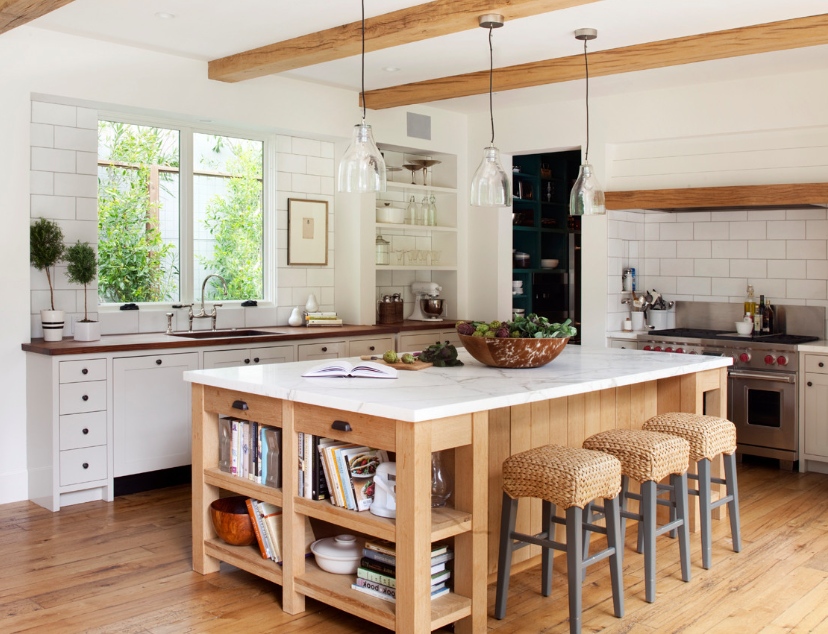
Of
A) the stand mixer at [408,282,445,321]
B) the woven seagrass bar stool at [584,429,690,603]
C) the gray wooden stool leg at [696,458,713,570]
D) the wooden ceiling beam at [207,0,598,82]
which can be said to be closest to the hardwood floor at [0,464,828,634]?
the gray wooden stool leg at [696,458,713,570]

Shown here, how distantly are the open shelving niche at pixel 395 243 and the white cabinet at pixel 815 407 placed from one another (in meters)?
2.91

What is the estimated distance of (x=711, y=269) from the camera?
6762mm

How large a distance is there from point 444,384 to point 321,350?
2722 millimetres

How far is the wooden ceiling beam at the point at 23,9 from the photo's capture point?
147 inches

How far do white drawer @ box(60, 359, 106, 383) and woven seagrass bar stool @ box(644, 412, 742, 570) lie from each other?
298 centimetres

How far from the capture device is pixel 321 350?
19.9 feet

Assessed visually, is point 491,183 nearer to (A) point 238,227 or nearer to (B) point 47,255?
(B) point 47,255

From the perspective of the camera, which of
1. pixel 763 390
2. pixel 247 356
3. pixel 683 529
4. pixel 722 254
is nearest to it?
pixel 683 529

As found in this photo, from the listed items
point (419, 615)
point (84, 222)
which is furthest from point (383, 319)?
point (419, 615)

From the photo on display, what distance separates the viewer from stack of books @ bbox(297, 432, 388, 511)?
3234 millimetres

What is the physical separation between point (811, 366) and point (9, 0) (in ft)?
16.6

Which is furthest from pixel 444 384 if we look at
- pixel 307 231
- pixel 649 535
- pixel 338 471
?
pixel 307 231

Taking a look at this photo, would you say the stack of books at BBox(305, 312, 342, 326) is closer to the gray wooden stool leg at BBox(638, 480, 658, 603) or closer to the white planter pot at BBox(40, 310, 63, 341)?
Result: the white planter pot at BBox(40, 310, 63, 341)

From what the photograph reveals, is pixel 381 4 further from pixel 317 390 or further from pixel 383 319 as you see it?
pixel 383 319
